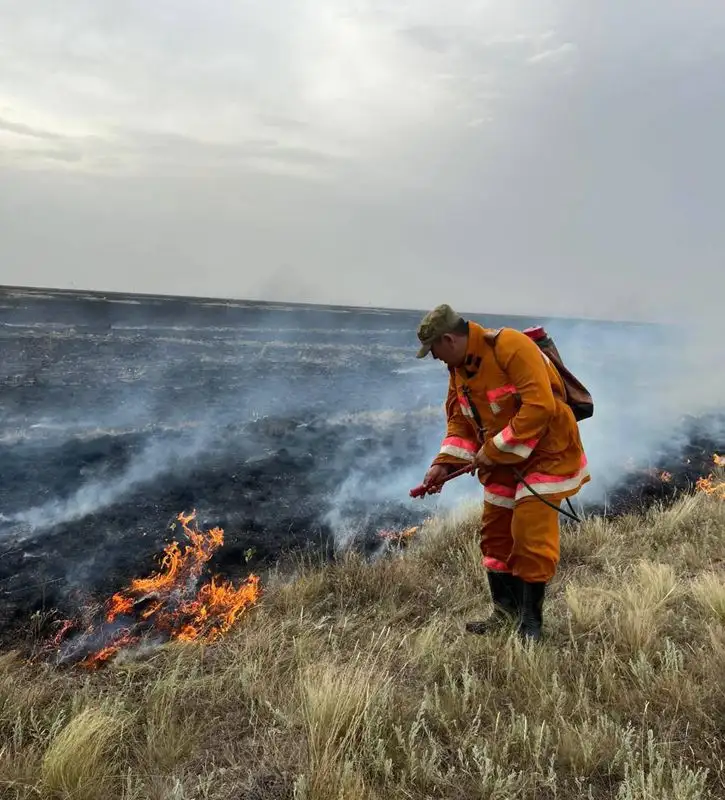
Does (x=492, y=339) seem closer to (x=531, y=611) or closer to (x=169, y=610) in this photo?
(x=531, y=611)

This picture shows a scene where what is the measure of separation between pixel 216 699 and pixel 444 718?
4.17 feet

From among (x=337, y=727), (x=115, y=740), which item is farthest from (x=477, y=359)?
(x=115, y=740)

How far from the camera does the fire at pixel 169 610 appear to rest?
4.83 m

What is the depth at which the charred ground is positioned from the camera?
260 inches

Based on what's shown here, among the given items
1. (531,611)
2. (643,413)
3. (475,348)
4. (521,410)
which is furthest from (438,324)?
(643,413)

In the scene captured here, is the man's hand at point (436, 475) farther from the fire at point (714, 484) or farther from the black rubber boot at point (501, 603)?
the fire at point (714, 484)

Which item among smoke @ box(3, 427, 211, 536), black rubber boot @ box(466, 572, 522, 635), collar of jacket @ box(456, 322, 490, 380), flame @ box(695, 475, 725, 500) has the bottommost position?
smoke @ box(3, 427, 211, 536)

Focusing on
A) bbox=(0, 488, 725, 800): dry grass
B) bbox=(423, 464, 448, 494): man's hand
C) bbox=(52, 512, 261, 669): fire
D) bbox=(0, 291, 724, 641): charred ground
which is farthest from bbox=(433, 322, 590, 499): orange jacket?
bbox=(0, 291, 724, 641): charred ground

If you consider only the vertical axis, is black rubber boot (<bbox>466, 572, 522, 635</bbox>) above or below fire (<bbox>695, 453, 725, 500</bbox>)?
above

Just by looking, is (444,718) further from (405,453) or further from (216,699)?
(405,453)

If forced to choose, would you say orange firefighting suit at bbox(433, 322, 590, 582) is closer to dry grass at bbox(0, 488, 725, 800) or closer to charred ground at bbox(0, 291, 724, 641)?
dry grass at bbox(0, 488, 725, 800)

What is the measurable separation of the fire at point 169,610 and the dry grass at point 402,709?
0.50 meters

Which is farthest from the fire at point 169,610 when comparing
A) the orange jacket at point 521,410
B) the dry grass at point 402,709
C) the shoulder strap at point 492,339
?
the shoulder strap at point 492,339

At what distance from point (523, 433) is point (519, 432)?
0.02 metres
